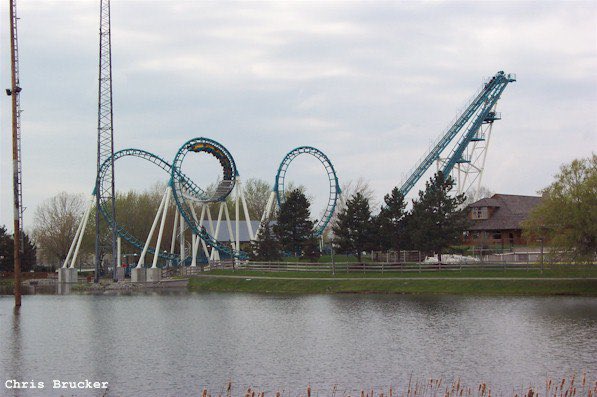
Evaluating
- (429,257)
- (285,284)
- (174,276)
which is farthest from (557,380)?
(174,276)

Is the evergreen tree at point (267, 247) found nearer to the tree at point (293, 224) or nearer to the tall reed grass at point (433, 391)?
the tree at point (293, 224)

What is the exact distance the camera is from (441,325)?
1529 inches

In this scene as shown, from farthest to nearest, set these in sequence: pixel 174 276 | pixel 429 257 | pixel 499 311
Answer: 1. pixel 174 276
2. pixel 429 257
3. pixel 499 311

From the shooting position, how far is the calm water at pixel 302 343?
88.9 feet

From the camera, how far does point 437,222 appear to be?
219 ft

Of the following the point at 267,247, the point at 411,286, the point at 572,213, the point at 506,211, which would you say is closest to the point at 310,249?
the point at 267,247

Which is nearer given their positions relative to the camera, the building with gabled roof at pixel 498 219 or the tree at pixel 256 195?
the building with gabled roof at pixel 498 219

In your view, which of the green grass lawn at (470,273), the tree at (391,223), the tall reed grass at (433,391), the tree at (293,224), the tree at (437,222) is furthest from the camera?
the tree at (293,224)

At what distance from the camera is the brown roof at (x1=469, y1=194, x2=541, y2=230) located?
247 feet

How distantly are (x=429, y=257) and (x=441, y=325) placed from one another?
106 feet

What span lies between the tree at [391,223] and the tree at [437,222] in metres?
2.53

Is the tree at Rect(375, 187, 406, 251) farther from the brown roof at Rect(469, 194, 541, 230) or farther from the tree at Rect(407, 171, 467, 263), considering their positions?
the brown roof at Rect(469, 194, 541, 230)

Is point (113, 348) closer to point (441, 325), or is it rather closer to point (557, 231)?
point (441, 325)

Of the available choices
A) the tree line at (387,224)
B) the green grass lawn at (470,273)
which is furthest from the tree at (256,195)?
the green grass lawn at (470,273)
